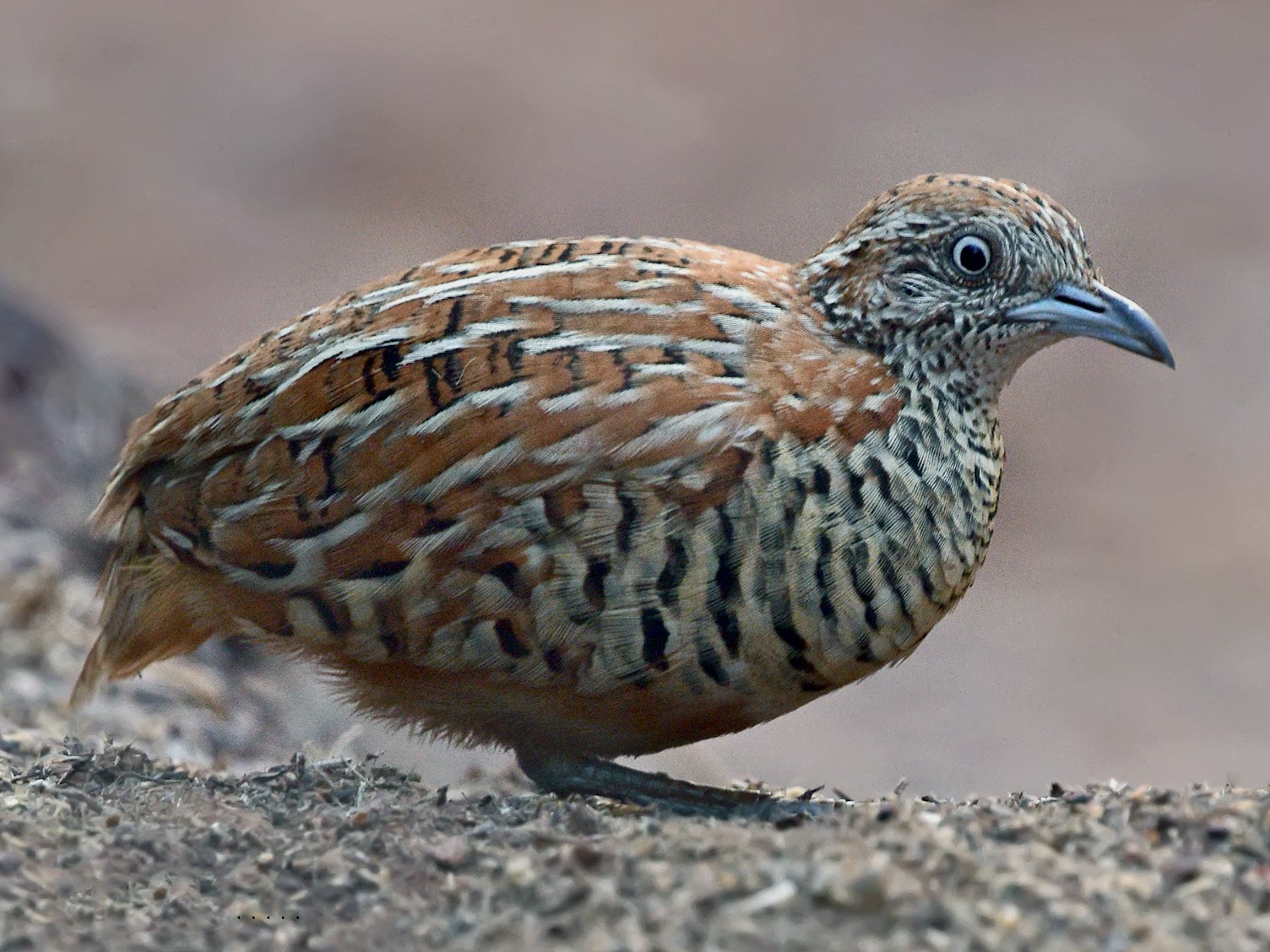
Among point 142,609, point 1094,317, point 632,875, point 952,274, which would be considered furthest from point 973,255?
point 142,609

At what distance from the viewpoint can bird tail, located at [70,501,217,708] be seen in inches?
217

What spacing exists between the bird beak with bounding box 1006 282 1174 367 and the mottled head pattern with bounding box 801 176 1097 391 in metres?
0.03

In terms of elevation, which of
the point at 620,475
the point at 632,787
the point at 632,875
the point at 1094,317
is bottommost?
the point at 632,875

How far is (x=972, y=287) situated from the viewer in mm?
5305

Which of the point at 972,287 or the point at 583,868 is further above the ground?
the point at 972,287

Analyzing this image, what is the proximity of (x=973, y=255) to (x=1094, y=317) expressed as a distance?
403mm

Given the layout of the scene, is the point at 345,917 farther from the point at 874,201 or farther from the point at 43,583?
the point at 43,583

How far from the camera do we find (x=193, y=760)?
Result: 7.09 metres

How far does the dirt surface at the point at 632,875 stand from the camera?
12.0ft

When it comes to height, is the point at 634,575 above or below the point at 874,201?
below

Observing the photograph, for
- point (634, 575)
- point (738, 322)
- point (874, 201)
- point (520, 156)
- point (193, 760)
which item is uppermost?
point (520, 156)

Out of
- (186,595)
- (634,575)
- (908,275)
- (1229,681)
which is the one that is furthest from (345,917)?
(1229,681)

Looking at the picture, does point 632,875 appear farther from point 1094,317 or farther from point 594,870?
point 1094,317

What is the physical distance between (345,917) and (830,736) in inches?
262
